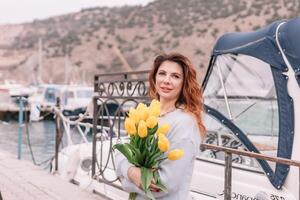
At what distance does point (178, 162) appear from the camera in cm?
238

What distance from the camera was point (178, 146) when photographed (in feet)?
7.89

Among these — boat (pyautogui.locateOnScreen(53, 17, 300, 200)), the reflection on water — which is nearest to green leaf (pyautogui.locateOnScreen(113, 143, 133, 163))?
boat (pyautogui.locateOnScreen(53, 17, 300, 200))

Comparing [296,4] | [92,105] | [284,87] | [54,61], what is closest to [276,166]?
[284,87]

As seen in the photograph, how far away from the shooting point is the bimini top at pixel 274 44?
4480 mm

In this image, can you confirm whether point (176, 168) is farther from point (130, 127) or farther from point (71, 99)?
point (71, 99)

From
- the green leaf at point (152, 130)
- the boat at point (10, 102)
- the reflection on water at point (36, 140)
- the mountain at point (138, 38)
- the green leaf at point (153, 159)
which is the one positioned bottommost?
the reflection on water at point (36, 140)

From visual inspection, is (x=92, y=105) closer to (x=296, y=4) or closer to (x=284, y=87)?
(x=284, y=87)

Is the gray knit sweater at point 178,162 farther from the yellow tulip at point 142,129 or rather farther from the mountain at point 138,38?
the mountain at point 138,38

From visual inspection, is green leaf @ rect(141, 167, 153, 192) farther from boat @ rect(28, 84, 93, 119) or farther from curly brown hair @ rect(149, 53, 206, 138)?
boat @ rect(28, 84, 93, 119)

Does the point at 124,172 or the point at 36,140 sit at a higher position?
the point at 124,172

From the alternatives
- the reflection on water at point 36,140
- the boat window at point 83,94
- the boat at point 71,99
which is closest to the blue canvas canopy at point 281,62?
the reflection on water at point 36,140

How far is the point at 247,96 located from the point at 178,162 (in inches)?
182

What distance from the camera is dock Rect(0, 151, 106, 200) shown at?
5.95 m

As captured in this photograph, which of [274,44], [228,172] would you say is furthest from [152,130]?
[274,44]
